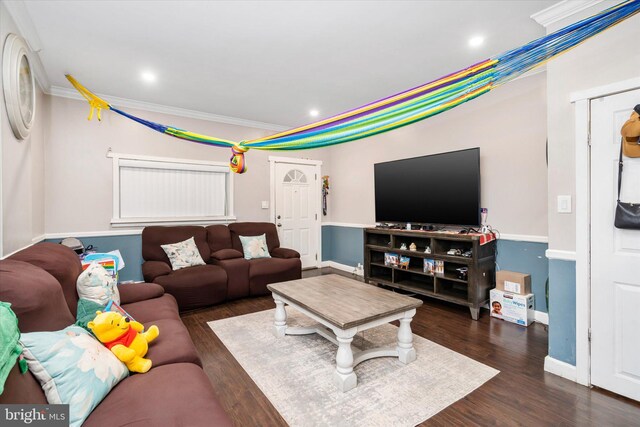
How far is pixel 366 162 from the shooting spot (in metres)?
5.12

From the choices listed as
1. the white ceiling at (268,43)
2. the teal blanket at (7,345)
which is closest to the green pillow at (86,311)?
the teal blanket at (7,345)

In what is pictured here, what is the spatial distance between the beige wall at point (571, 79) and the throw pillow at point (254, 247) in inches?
131

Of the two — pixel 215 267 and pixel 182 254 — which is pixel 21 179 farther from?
pixel 215 267

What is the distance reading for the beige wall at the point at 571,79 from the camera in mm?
1817

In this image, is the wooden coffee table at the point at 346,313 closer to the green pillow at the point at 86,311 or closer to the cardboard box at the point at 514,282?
the green pillow at the point at 86,311

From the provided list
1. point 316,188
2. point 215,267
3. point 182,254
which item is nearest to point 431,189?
point 316,188

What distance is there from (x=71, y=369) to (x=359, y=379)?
63.8 inches

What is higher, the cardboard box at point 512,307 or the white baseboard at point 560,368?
the cardboard box at point 512,307

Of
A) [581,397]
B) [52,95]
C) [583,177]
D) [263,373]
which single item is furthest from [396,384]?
[52,95]

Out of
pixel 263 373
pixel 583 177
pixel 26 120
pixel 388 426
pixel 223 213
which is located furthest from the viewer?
pixel 223 213

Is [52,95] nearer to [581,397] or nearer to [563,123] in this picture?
[563,123]

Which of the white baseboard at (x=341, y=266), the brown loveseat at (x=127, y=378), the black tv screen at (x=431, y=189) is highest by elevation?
the black tv screen at (x=431, y=189)

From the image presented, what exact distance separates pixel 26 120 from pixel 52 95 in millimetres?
1404

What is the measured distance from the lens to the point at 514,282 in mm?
3064
